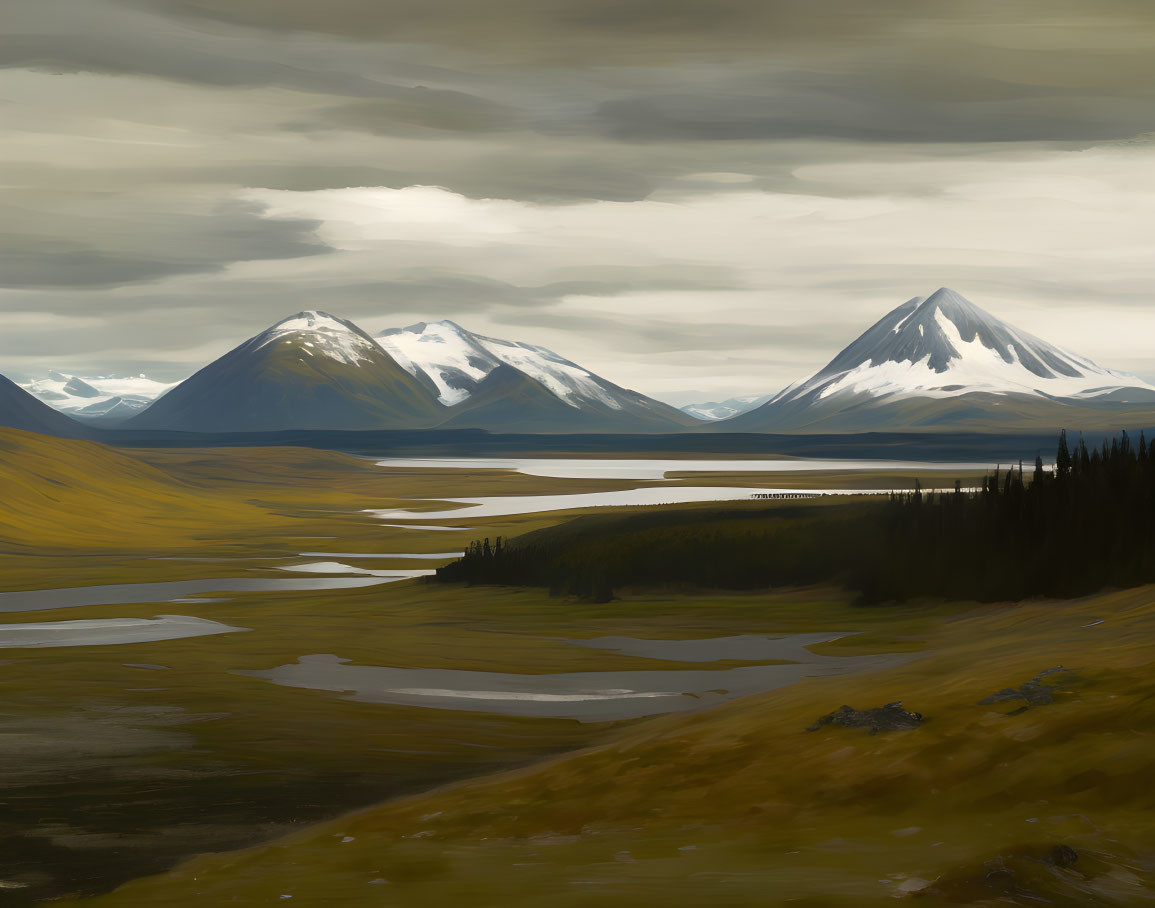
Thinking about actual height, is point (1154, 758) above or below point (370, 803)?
above

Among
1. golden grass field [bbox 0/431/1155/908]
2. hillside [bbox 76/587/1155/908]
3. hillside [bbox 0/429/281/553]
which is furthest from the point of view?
hillside [bbox 0/429/281/553]

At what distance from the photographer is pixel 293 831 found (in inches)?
1059

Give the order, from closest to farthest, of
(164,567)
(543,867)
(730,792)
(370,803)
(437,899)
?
(437,899) → (543,867) → (730,792) → (370,803) → (164,567)

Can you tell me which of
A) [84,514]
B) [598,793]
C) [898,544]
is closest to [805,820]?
[598,793]

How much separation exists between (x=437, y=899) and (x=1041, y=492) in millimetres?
62184

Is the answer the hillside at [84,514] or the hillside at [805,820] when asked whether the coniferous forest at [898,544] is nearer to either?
the hillside at [805,820]

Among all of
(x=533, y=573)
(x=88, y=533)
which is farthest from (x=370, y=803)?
(x=88, y=533)

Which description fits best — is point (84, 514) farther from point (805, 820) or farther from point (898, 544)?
point (805, 820)

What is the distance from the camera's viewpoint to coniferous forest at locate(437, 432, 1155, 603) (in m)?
67.2

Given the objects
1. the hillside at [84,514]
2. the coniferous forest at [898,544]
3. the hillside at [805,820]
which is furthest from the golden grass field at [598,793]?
the hillside at [84,514]

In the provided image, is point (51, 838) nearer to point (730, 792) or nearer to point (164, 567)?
point (730, 792)

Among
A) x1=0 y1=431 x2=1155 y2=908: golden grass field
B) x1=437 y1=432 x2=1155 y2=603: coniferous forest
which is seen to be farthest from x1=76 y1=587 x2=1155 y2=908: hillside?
x1=437 y1=432 x2=1155 y2=603: coniferous forest

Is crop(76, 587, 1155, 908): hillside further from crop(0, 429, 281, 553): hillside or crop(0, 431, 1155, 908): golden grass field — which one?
crop(0, 429, 281, 553): hillside

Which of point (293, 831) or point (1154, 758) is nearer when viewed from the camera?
point (1154, 758)
